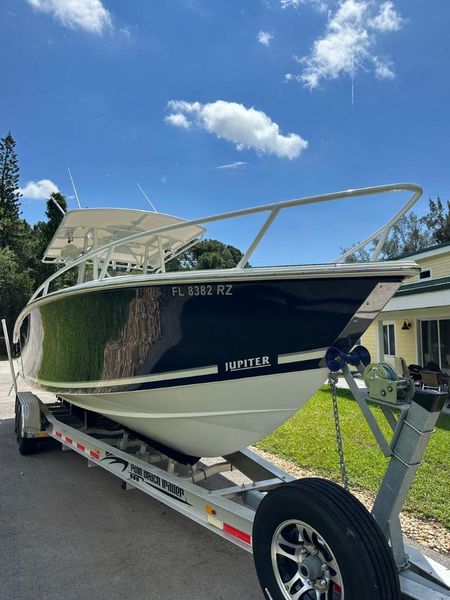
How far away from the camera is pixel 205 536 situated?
11.4 ft

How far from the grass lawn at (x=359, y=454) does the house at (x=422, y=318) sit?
333cm

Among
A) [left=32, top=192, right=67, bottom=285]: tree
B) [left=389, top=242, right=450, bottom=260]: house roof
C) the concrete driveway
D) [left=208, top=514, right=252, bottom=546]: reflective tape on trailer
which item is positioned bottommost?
the concrete driveway

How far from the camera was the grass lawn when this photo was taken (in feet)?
13.6

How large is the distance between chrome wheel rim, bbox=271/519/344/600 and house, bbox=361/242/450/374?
8.45m

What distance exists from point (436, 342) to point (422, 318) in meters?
0.77

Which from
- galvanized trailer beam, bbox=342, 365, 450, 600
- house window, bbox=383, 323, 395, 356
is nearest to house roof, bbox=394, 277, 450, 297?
house window, bbox=383, 323, 395, 356

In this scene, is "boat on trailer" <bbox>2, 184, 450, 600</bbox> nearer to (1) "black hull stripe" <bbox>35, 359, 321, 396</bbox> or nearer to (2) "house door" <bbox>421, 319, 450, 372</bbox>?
(1) "black hull stripe" <bbox>35, 359, 321, 396</bbox>

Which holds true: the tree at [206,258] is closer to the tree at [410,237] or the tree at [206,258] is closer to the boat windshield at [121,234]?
the boat windshield at [121,234]

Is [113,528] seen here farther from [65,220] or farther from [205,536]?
[65,220]

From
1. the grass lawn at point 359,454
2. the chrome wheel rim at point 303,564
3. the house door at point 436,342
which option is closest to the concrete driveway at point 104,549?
the chrome wheel rim at point 303,564

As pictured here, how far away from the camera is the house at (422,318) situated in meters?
10.2

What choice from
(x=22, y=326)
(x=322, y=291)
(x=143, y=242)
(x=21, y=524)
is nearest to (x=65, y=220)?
(x=143, y=242)

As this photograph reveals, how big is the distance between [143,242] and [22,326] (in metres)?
2.53

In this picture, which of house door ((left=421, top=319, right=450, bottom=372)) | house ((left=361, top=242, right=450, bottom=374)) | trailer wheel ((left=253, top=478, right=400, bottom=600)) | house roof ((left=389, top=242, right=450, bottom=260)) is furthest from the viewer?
house roof ((left=389, top=242, right=450, bottom=260))
